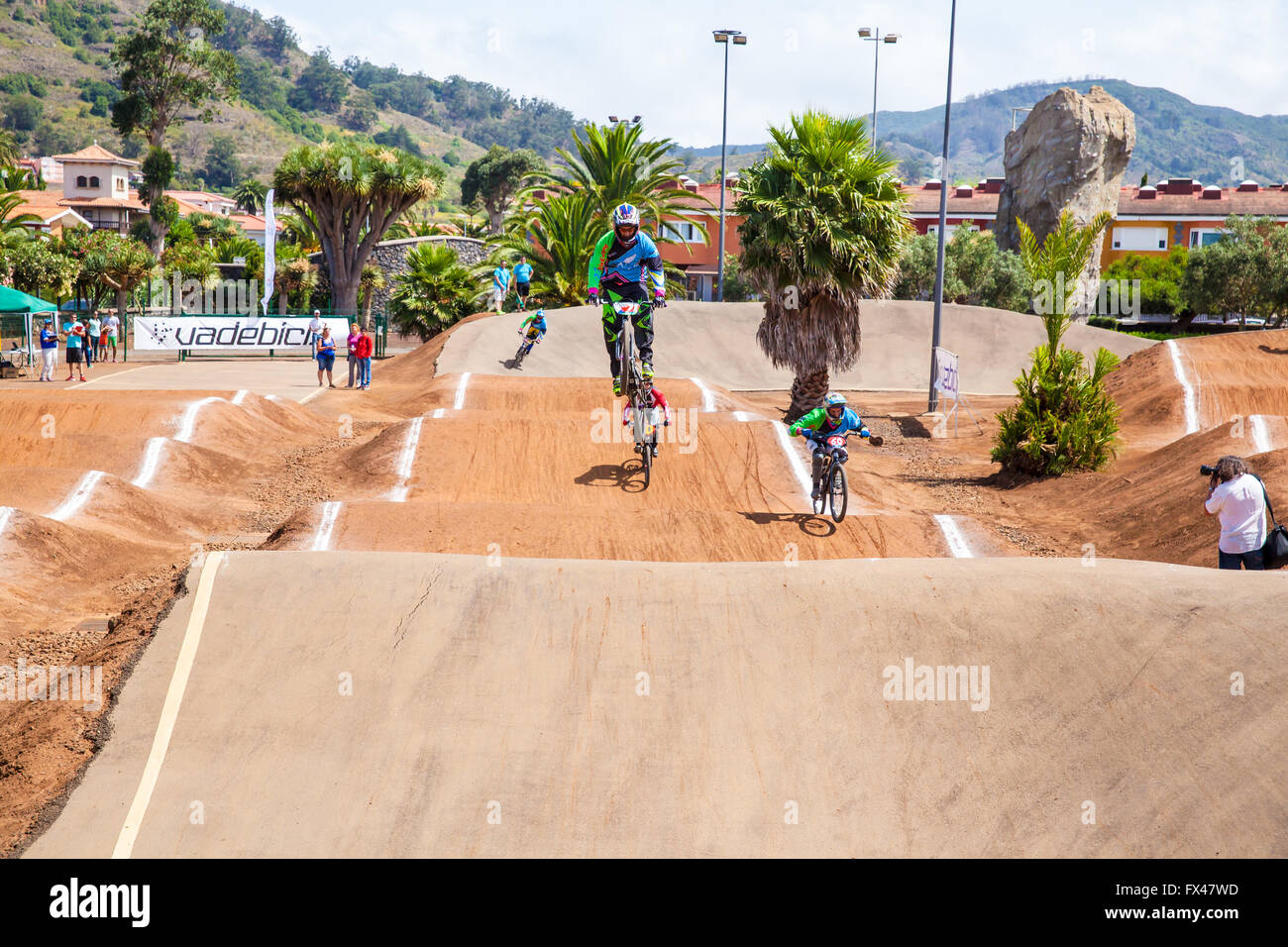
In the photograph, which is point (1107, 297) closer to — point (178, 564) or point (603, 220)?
point (603, 220)

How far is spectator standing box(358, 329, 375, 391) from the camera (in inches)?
1086

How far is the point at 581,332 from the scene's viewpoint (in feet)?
113

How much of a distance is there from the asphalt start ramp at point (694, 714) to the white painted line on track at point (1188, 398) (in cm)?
1627

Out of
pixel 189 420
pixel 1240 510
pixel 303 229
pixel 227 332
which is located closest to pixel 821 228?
pixel 189 420

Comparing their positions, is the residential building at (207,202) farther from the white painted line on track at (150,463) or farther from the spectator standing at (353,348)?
the white painted line on track at (150,463)

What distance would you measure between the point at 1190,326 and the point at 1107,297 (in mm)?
4986

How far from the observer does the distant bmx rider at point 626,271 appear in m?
12.7

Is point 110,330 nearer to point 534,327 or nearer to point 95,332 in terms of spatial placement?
point 95,332

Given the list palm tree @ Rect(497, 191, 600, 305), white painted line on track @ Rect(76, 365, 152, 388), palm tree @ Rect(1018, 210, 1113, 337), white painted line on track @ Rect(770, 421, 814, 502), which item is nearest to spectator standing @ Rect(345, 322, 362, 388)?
white painted line on track @ Rect(76, 365, 152, 388)

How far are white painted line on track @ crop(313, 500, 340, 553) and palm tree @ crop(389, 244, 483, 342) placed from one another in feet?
88.4

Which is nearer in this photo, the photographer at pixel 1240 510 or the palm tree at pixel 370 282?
the photographer at pixel 1240 510

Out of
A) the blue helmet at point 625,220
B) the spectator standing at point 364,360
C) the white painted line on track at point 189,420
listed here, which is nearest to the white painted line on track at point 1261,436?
the blue helmet at point 625,220

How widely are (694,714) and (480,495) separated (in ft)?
31.6
